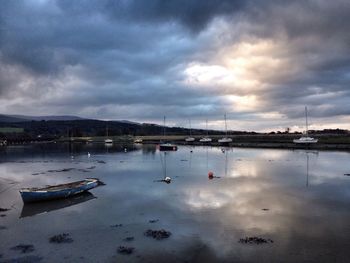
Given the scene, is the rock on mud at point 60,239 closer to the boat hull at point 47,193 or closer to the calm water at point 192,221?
the calm water at point 192,221

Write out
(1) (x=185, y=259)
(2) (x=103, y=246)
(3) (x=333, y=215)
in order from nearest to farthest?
1. (1) (x=185, y=259)
2. (2) (x=103, y=246)
3. (3) (x=333, y=215)

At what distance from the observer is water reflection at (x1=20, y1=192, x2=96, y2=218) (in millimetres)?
27281

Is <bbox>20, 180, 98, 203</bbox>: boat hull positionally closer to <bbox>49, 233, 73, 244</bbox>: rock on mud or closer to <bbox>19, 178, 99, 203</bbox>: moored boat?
<bbox>19, 178, 99, 203</bbox>: moored boat

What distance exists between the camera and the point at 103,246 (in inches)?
752

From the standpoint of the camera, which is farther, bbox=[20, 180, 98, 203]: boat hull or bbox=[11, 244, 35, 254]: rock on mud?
bbox=[20, 180, 98, 203]: boat hull

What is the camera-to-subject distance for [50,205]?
96.7ft

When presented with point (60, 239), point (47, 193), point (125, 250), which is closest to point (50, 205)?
point (47, 193)

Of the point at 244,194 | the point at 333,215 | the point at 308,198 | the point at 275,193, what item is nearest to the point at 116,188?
the point at 244,194

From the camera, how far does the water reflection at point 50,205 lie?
27.3 m

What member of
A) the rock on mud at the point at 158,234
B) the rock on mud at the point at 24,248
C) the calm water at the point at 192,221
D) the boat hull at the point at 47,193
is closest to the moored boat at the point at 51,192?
the boat hull at the point at 47,193

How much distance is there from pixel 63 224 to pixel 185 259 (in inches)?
404

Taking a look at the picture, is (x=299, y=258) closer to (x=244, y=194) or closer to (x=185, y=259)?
(x=185, y=259)

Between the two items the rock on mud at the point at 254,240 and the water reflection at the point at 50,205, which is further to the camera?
the water reflection at the point at 50,205

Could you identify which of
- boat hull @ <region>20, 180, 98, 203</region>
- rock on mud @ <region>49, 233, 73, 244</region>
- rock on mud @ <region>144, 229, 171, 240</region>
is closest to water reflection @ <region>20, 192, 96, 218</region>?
boat hull @ <region>20, 180, 98, 203</region>
